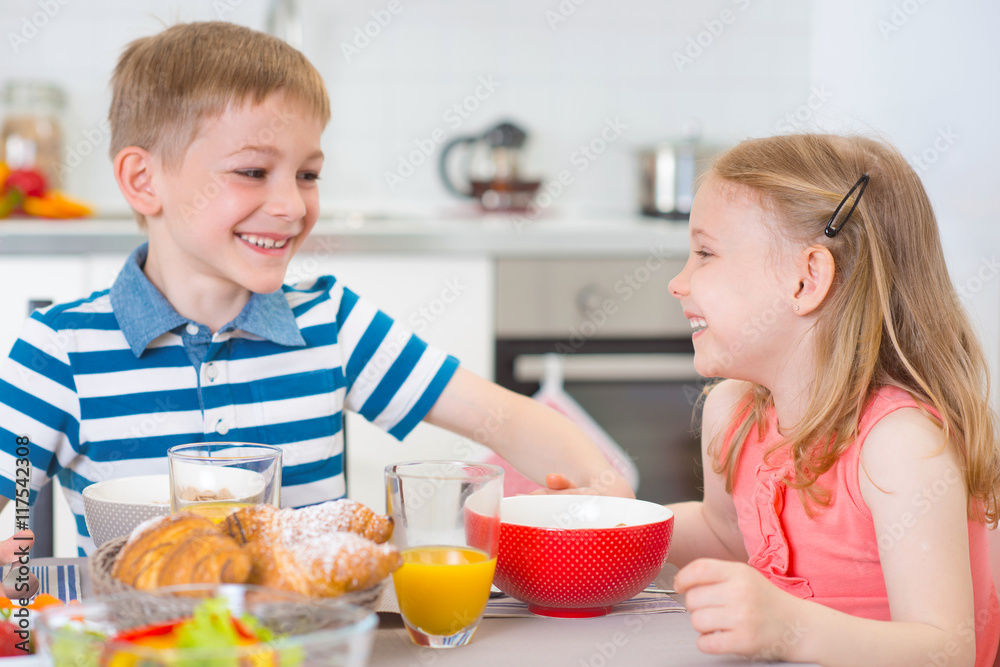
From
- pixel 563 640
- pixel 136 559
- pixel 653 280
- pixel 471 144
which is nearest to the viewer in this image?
pixel 136 559

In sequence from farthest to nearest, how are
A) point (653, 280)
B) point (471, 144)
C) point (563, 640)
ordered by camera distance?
point (471, 144) < point (653, 280) < point (563, 640)

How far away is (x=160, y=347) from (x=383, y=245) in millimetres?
913

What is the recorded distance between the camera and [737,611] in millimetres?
595

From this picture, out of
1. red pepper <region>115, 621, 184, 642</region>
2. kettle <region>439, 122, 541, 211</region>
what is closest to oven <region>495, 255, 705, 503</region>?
kettle <region>439, 122, 541, 211</region>

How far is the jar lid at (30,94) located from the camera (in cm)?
234

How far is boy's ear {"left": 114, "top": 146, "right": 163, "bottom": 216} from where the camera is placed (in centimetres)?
111

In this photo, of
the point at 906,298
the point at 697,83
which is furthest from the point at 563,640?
the point at 697,83

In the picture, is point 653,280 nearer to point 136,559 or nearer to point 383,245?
point 383,245

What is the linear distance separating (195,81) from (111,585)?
2.36ft

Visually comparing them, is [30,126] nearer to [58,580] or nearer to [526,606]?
[58,580]

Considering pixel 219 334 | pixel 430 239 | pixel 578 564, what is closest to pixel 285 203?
pixel 219 334

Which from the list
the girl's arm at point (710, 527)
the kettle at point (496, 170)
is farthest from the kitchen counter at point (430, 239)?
the girl's arm at point (710, 527)

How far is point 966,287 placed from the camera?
5.92 ft

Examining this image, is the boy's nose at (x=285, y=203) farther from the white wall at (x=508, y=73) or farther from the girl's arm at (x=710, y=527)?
the white wall at (x=508, y=73)
